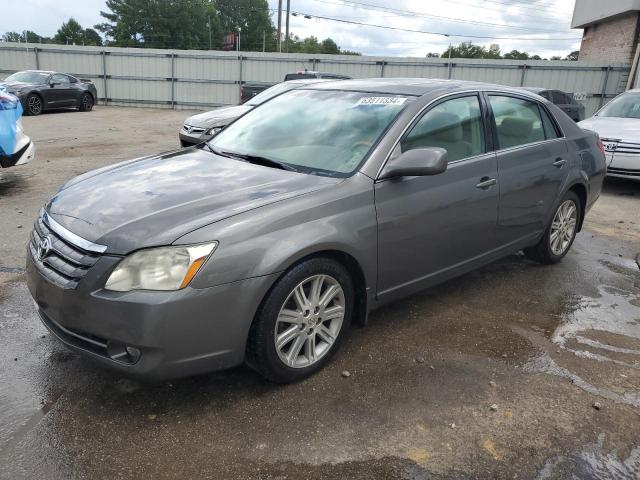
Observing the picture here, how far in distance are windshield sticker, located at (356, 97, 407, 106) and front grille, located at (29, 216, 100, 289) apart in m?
2.05

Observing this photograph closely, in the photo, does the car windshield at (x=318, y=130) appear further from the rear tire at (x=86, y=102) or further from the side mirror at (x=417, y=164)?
the rear tire at (x=86, y=102)

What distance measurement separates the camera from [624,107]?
9.45m

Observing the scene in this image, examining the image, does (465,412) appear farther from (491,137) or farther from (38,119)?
(38,119)

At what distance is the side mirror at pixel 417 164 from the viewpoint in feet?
10.3

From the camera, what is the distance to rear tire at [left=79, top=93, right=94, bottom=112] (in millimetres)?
18953

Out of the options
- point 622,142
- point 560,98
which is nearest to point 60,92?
point 560,98

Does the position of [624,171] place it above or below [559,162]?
below

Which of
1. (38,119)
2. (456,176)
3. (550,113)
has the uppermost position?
(550,113)

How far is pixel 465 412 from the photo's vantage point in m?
2.81

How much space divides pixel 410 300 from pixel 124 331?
2.35 meters

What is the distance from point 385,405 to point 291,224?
1.07 metres

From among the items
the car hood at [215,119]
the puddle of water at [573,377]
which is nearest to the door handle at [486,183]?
the puddle of water at [573,377]

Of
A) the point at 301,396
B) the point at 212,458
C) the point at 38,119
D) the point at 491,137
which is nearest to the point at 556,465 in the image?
the point at 301,396

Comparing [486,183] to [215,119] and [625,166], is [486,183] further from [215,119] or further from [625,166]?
[215,119]
